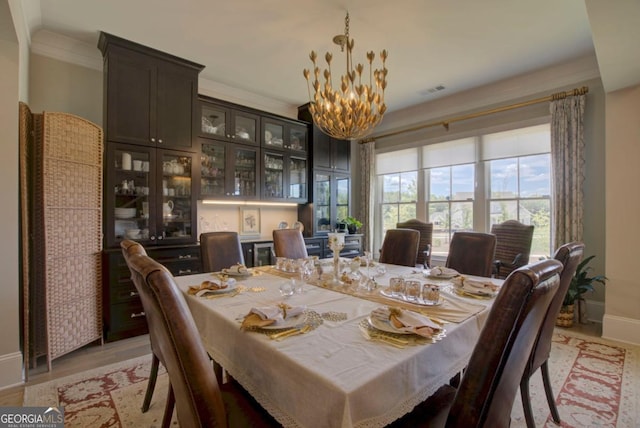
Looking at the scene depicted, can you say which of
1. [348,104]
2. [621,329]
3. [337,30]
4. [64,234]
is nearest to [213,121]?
[337,30]

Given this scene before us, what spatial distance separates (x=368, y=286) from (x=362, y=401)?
1028mm

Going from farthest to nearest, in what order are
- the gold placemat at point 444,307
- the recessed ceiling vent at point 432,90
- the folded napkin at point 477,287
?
the recessed ceiling vent at point 432,90, the folded napkin at point 477,287, the gold placemat at point 444,307

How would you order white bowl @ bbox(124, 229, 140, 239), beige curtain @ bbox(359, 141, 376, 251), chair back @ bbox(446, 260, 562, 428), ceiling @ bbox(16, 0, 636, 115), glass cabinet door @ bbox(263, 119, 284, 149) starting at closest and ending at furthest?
chair back @ bbox(446, 260, 562, 428) < ceiling @ bbox(16, 0, 636, 115) < white bowl @ bbox(124, 229, 140, 239) < glass cabinet door @ bbox(263, 119, 284, 149) < beige curtain @ bbox(359, 141, 376, 251)

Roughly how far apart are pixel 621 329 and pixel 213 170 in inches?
177

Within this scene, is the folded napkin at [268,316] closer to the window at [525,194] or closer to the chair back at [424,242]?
the chair back at [424,242]

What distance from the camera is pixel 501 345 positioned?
2.75 feet

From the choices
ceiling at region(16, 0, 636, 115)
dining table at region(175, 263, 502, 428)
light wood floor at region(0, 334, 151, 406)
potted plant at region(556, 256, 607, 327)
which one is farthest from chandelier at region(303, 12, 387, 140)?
potted plant at region(556, 256, 607, 327)

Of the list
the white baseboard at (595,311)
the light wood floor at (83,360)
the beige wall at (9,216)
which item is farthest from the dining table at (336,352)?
the white baseboard at (595,311)

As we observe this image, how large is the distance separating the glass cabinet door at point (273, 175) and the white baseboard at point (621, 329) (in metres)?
3.81

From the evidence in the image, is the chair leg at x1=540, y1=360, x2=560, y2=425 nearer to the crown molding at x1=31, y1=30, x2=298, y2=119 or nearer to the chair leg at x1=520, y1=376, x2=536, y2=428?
the chair leg at x1=520, y1=376, x2=536, y2=428

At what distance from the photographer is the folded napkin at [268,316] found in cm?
119

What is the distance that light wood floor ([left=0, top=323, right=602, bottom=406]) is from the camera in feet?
6.75

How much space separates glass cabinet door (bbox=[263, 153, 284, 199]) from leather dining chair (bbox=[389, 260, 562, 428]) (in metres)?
3.59

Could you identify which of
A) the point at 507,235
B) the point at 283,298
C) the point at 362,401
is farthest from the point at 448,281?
the point at 507,235
